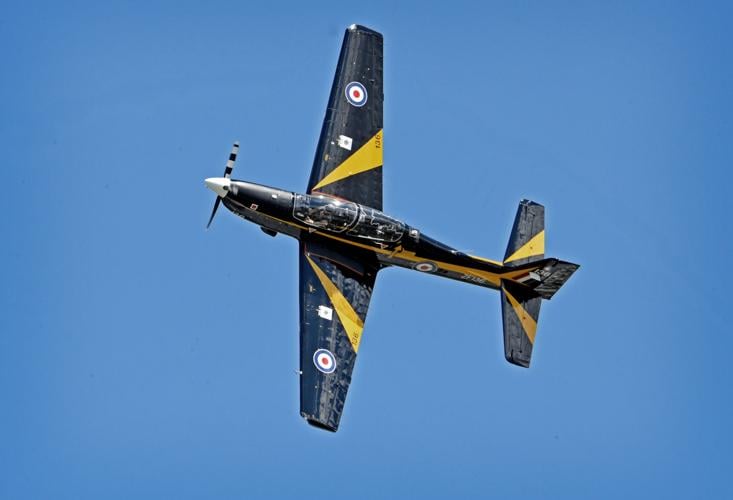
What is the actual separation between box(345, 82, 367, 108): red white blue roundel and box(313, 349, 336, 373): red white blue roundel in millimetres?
8803

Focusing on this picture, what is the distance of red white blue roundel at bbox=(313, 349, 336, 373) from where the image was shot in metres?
37.9

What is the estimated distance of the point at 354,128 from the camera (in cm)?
4122

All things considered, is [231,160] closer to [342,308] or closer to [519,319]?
[342,308]

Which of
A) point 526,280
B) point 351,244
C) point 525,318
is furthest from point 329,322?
point 526,280

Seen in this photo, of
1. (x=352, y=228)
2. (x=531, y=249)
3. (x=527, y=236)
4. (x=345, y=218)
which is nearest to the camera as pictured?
(x=345, y=218)

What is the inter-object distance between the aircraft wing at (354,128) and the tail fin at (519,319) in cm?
553

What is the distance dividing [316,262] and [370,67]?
7338 millimetres

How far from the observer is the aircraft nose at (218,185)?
38156 millimetres

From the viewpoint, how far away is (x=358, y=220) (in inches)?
1553

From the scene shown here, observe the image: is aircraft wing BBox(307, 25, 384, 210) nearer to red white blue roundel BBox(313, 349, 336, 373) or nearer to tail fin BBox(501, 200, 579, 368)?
tail fin BBox(501, 200, 579, 368)

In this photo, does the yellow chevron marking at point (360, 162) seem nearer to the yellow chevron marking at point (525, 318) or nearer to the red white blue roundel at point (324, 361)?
the red white blue roundel at point (324, 361)

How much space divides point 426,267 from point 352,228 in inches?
132

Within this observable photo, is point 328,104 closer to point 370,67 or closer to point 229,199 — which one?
point 370,67

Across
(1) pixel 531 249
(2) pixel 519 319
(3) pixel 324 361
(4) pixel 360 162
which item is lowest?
(3) pixel 324 361
